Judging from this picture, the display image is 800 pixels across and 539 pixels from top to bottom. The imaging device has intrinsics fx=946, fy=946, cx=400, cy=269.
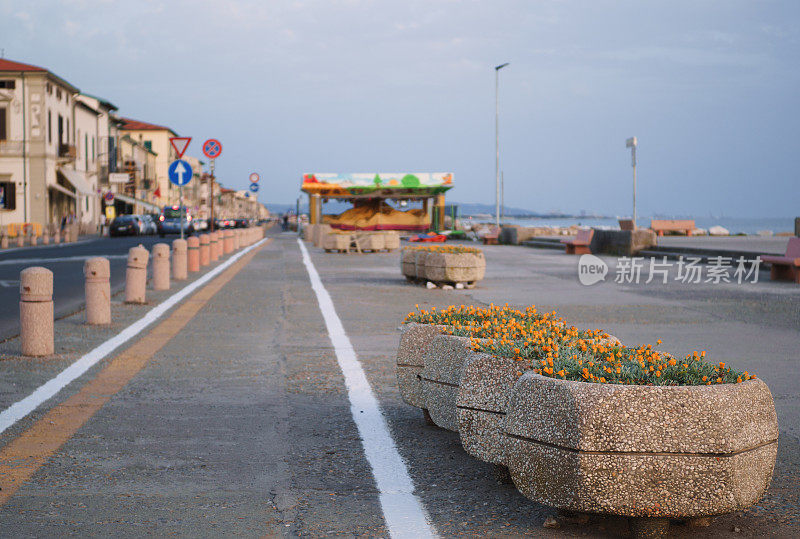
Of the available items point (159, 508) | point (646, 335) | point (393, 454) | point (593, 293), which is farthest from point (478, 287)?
point (159, 508)

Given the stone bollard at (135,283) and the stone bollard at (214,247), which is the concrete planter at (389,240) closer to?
the stone bollard at (214,247)

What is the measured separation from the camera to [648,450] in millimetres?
3918

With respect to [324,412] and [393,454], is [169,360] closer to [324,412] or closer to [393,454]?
[324,412]

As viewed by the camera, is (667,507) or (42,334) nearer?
(667,507)

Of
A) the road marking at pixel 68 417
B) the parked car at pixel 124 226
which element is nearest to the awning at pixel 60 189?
the parked car at pixel 124 226

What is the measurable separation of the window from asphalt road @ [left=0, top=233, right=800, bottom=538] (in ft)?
172

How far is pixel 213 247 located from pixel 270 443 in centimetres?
2433

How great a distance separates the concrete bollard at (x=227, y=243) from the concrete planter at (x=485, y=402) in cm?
2997

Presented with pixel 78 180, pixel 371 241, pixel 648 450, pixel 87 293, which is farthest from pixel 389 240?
pixel 78 180

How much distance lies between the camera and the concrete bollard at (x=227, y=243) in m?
35.2

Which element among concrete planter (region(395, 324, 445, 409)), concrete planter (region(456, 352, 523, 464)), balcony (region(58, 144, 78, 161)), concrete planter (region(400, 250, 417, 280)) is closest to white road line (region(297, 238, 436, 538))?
concrete planter (region(395, 324, 445, 409))

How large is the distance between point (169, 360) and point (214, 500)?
4.76 metres

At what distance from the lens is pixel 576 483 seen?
396 cm

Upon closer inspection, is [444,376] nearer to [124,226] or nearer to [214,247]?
[214,247]
